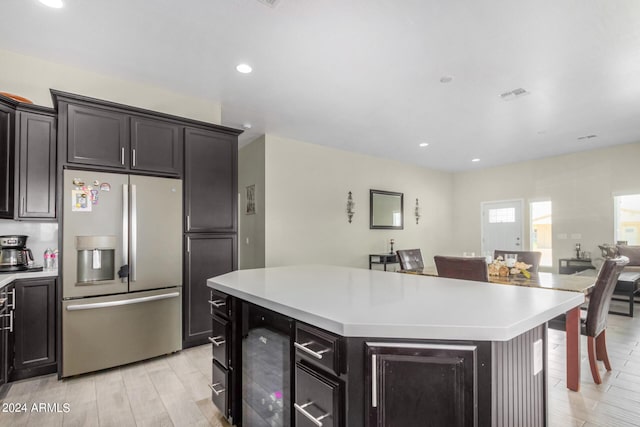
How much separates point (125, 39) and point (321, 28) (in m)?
1.61

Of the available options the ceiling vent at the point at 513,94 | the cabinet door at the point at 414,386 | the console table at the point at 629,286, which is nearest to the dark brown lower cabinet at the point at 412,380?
the cabinet door at the point at 414,386

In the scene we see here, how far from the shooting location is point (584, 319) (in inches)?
101

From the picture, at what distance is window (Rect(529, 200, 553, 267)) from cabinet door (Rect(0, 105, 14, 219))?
852 centimetres

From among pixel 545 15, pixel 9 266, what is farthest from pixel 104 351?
pixel 545 15

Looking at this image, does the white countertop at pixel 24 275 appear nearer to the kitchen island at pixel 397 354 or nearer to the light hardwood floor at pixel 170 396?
the light hardwood floor at pixel 170 396

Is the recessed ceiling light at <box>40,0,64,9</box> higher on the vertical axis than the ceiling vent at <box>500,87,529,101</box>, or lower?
higher

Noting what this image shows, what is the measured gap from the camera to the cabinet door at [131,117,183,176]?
Result: 9.86ft

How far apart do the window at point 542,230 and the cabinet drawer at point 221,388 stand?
24.0 feet

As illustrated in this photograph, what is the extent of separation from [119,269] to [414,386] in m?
2.73

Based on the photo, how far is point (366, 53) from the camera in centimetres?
282

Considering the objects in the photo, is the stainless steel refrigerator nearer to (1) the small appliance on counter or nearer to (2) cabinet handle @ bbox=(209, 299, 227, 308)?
(1) the small appliance on counter

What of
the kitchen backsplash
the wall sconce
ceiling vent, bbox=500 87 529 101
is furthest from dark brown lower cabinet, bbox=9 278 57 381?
ceiling vent, bbox=500 87 529 101

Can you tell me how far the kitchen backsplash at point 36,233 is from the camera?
2.82 metres

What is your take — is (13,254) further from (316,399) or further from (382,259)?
(382,259)
